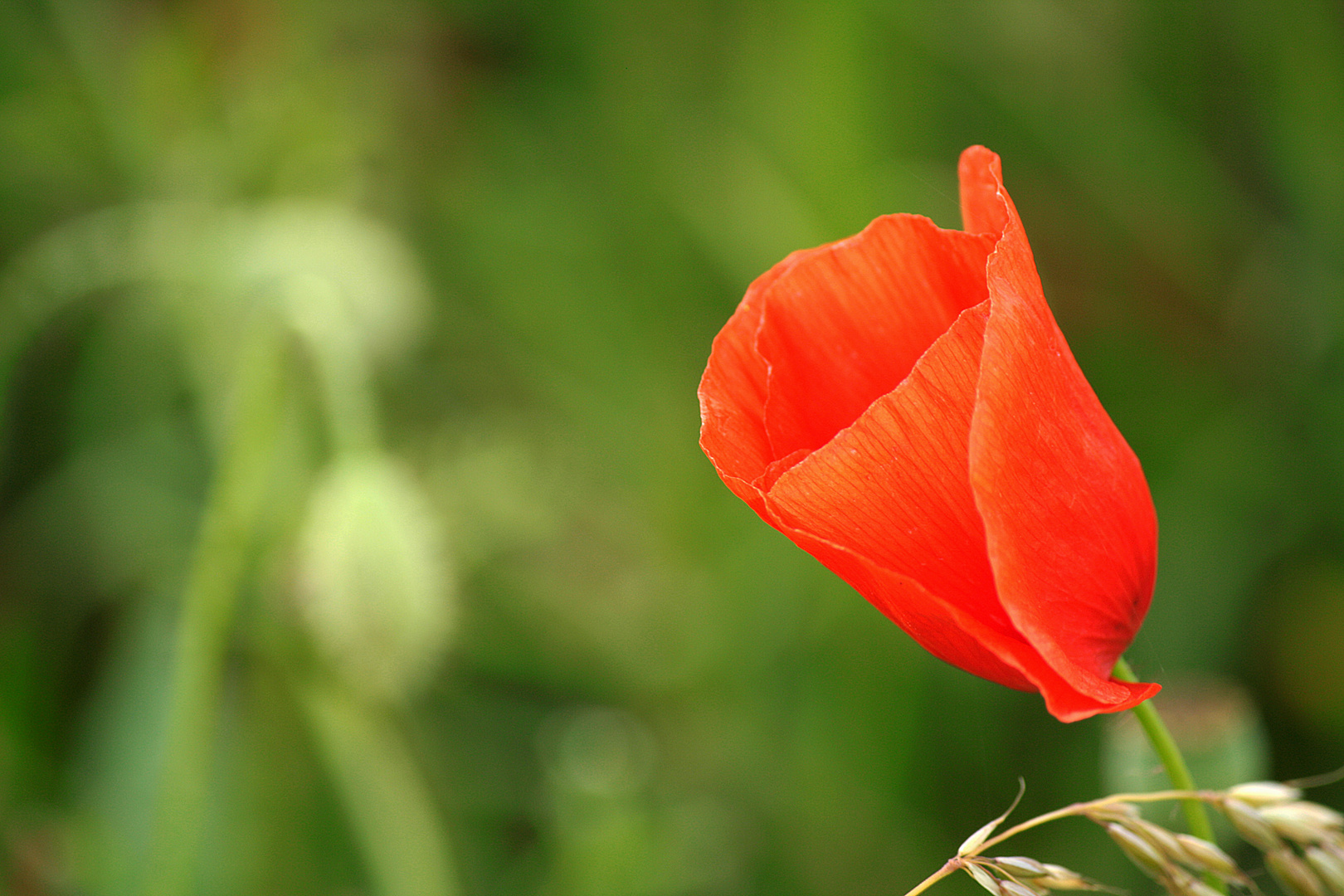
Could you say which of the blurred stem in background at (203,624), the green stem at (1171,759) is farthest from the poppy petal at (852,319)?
the blurred stem in background at (203,624)

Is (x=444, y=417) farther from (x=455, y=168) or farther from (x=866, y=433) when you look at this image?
(x=866, y=433)

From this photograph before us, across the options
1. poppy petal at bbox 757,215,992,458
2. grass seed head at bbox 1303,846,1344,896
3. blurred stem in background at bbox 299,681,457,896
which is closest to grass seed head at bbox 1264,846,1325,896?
grass seed head at bbox 1303,846,1344,896

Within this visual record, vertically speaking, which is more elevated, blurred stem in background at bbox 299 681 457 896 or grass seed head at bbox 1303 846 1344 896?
blurred stem in background at bbox 299 681 457 896

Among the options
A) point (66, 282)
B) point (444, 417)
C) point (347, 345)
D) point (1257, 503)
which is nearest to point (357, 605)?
point (347, 345)

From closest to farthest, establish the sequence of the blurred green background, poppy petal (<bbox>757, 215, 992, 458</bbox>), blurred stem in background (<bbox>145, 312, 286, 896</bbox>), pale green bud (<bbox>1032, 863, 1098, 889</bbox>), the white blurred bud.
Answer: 1. pale green bud (<bbox>1032, 863, 1098, 889</bbox>)
2. poppy petal (<bbox>757, 215, 992, 458</bbox>)
3. blurred stem in background (<bbox>145, 312, 286, 896</bbox>)
4. the white blurred bud
5. the blurred green background

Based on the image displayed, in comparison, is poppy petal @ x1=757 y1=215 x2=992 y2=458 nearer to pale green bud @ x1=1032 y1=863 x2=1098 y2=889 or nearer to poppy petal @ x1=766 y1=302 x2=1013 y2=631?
poppy petal @ x1=766 y1=302 x2=1013 y2=631
